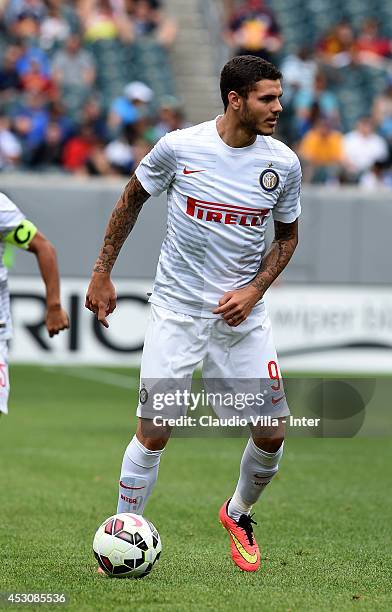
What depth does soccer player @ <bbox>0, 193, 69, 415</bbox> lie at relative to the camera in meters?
7.00

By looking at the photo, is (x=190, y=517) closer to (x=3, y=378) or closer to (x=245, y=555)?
(x=245, y=555)

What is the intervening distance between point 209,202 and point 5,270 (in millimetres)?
1281

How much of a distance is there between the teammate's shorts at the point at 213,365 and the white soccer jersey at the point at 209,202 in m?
0.11

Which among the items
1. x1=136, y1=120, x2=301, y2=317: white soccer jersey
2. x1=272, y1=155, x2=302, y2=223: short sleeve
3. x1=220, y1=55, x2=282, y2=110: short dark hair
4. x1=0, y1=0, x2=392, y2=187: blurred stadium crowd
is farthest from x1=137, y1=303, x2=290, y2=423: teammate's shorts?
x1=0, y1=0, x2=392, y2=187: blurred stadium crowd

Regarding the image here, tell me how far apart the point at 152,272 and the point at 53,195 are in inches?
65.9

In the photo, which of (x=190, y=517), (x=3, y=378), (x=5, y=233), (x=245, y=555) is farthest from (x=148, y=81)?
(x=245, y=555)

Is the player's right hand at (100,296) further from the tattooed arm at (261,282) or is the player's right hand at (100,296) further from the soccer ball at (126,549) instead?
the soccer ball at (126,549)

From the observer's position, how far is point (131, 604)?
569 centimetres

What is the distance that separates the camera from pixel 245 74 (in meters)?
6.42

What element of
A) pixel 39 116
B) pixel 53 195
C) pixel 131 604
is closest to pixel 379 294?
pixel 53 195

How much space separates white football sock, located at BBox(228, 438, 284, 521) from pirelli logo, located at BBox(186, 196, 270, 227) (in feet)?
4.02

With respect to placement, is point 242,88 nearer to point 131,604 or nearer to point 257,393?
point 257,393

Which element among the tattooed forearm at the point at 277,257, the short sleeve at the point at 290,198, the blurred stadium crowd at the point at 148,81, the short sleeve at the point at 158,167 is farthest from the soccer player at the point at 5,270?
the blurred stadium crowd at the point at 148,81

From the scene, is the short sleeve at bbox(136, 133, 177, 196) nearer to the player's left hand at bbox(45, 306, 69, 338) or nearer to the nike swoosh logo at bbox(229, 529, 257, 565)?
the player's left hand at bbox(45, 306, 69, 338)
